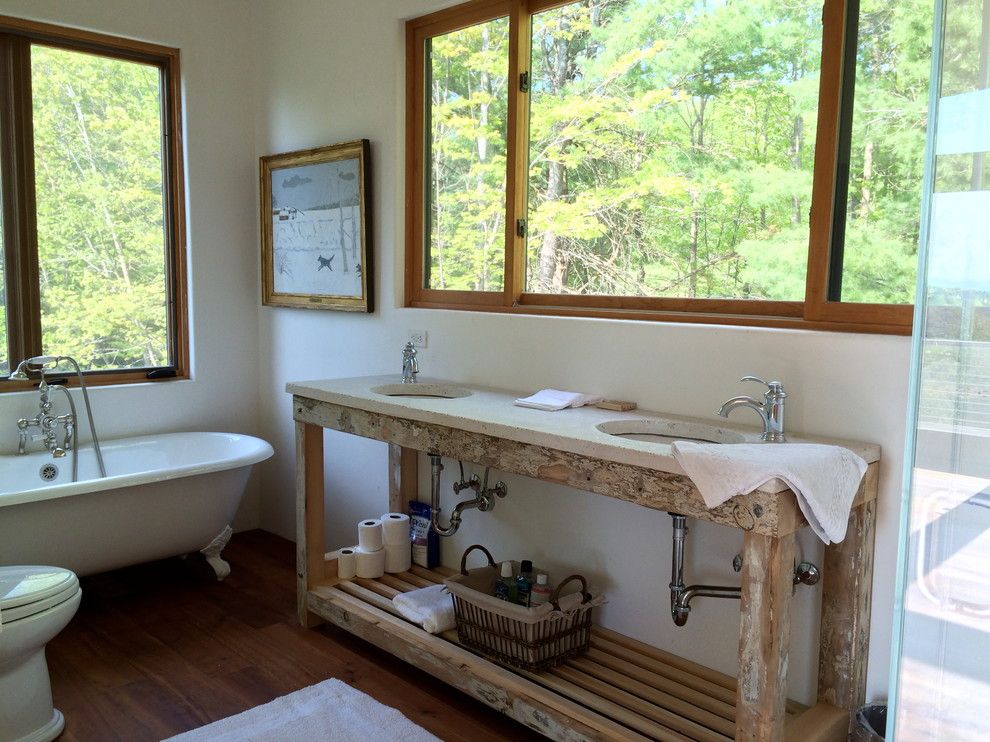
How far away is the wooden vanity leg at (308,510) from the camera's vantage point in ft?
9.94

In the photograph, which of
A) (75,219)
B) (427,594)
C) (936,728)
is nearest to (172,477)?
(427,594)

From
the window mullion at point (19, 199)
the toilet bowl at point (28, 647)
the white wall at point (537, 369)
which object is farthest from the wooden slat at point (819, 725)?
the window mullion at point (19, 199)

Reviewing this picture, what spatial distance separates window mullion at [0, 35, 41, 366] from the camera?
3.37 metres

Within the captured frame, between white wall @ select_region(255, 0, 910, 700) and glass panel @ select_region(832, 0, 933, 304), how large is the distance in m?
0.19

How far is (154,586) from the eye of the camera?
11.4 feet

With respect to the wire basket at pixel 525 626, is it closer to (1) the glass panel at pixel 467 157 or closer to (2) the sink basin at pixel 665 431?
(2) the sink basin at pixel 665 431

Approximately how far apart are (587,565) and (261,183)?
2.46 meters

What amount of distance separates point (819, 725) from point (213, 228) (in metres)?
3.26

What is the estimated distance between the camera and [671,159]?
8.32ft

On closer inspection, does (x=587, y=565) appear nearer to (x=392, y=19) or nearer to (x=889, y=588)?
(x=889, y=588)

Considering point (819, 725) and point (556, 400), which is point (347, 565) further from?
point (819, 725)

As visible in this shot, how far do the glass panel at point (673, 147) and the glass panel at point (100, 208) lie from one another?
1925 mm

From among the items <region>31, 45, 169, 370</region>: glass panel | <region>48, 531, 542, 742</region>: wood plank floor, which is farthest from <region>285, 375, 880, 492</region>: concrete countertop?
<region>31, 45, 169, 370</region>: glass panel

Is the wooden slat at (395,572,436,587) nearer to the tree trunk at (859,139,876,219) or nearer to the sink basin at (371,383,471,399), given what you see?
the sink basin at (371,383,471,399)
